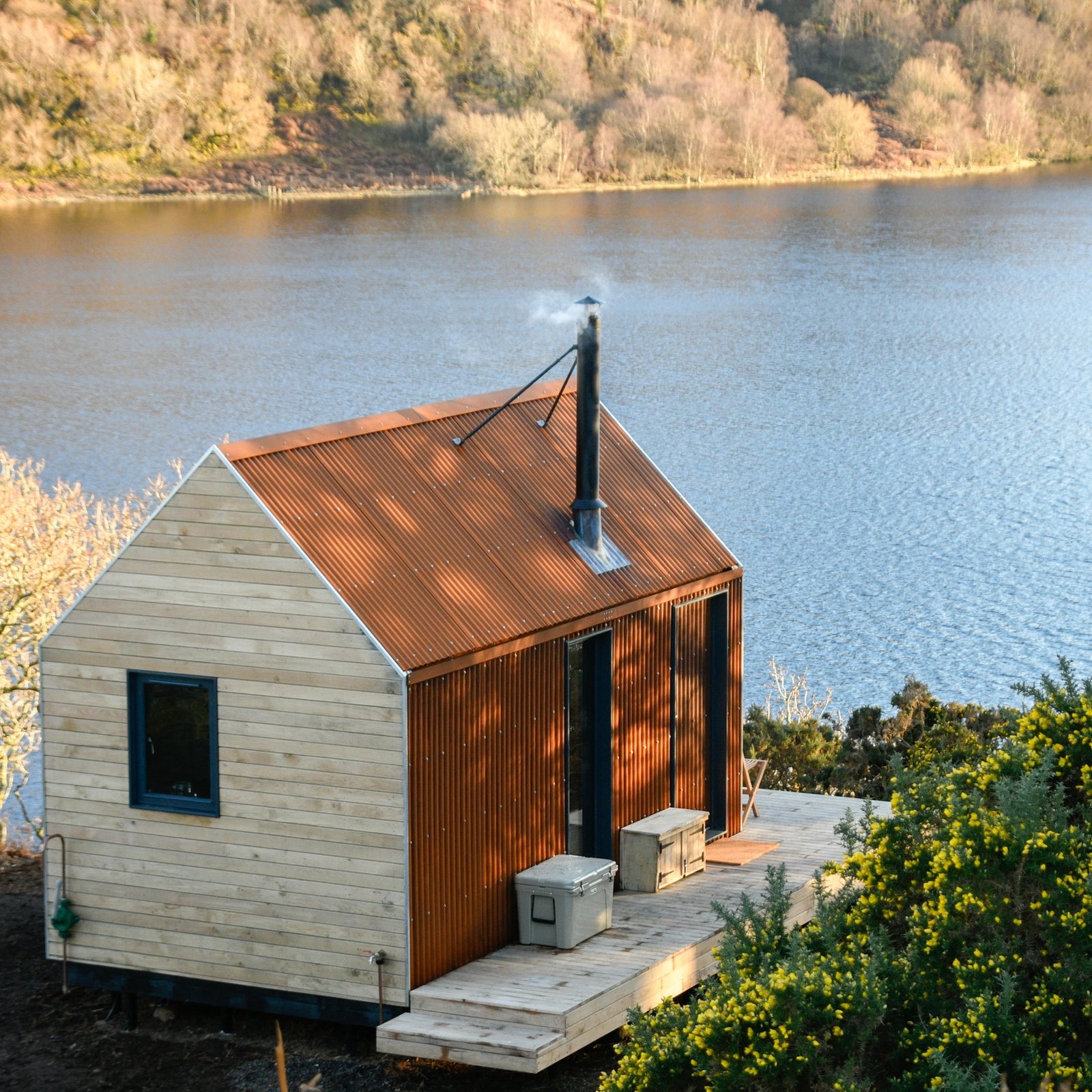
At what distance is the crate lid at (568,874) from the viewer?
1172 centimetres

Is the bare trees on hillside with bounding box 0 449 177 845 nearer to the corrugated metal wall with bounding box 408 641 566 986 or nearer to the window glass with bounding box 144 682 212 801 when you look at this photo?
the window glass with bounding box 144 682 212 801

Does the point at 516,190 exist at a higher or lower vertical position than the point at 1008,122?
lower

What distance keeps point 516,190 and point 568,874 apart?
11032cm

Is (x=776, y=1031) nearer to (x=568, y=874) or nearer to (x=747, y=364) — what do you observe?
(x=568, y=874)

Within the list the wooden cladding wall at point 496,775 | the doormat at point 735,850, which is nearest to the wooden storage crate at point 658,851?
the wooden cladding wall at point 496,775

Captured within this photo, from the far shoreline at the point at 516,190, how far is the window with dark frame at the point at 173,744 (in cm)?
10390

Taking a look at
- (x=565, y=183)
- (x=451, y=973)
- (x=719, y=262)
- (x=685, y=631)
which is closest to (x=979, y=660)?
(x=685, y=631)

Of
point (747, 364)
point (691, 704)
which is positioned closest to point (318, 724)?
point (691, 704)

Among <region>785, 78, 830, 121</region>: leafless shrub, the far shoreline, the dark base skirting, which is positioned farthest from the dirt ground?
<region>785, 78, 830, 121</region>: leafless shrub

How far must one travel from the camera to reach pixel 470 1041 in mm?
10328

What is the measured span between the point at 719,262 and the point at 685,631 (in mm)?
67151

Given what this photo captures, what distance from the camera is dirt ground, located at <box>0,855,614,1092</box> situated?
10875 millimetres

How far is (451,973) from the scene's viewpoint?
1127 centimetres

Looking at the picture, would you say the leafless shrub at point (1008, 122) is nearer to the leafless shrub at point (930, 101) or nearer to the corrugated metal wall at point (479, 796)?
the leafless shrub at point (930, 101)
